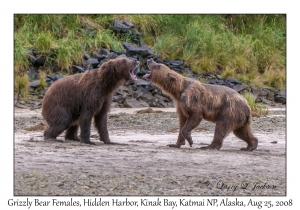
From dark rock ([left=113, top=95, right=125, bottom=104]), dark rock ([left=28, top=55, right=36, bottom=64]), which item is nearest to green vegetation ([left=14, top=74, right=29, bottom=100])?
dark rock ([left=28, top=55, right=36, bottom=64])

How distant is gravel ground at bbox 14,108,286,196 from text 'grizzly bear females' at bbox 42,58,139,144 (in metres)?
0.33

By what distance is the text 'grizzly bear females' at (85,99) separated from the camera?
11.2 m

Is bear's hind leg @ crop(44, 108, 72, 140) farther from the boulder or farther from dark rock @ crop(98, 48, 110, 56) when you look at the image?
dark rock @ crop(98, 48, 110, 56)

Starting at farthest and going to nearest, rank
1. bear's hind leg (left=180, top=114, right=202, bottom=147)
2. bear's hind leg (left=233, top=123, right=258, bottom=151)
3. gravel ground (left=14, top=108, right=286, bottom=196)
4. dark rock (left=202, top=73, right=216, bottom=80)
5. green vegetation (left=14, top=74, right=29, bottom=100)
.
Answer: dark rock (left=202, top=73, right=216, bottom=80)
green vegetation (left=14, top=74, right=29, bottom=100)
bear's hind leg (left=233, top=123, right=258, bottom=151)
bear's hind leg (left=180, top=114, right=202, bottom=147)
gravel ground (left=14, top=108, right=286, bottom=196)

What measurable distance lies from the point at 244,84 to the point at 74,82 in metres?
11.7

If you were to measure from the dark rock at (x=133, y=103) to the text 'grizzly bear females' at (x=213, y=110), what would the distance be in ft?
24.8

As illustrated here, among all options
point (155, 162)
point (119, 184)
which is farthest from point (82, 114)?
point (119, 184)

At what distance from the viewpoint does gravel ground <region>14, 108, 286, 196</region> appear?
309 inches

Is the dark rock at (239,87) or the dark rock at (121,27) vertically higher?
the dark rock at (121,27)

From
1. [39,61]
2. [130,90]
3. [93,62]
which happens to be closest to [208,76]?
[130,90]

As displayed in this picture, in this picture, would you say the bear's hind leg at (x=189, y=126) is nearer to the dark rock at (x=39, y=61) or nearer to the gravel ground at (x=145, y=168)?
the gravel ground at (x=145, y=168)

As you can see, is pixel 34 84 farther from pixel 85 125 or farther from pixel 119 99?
pixel 85 125

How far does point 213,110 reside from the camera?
1086 cm

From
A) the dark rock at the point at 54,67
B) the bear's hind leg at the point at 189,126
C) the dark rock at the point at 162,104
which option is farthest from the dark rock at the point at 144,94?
the bear's hind leg at the point at 189,126
